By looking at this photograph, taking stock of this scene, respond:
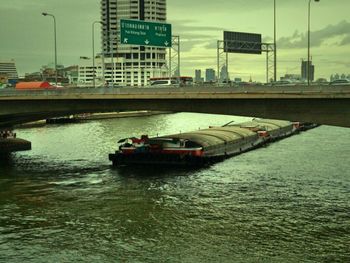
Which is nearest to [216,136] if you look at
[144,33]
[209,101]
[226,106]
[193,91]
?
[144,33]

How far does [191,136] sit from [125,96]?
58.8 feet

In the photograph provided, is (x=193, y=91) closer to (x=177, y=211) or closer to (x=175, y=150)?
(x=175, y=150)

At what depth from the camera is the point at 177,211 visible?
35.2 meters

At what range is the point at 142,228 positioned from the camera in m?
31.2

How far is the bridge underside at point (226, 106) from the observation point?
1624 inches

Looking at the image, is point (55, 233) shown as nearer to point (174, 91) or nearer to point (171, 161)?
point (174, 91)

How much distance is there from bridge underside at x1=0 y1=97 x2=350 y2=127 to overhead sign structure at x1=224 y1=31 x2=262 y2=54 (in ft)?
70.6

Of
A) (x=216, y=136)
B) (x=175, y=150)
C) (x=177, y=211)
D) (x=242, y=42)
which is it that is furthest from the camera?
(x=242, y=42)

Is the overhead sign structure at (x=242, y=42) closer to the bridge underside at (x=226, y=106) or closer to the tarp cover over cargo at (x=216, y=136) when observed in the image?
the tarp cover over cargo at (x=216, y=136)

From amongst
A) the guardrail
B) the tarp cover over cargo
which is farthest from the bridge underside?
the tarp cover over cargo

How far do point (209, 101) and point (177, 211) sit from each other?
14706mm

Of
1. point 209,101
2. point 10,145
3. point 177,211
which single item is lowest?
point 177,211

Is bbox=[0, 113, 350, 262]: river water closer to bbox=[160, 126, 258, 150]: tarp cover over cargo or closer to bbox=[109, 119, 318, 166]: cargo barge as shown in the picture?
bbox=[109, 119, 318, 166]: cargo barge

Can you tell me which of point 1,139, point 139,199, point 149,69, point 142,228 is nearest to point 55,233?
point 142,228
